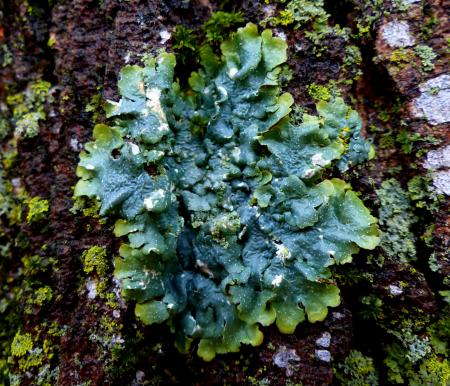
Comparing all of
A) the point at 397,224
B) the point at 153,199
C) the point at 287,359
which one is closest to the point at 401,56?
the point at 397,224

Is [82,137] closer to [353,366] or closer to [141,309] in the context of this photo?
[141,309]

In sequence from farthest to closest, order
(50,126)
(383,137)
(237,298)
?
(50,126), (383,137), (237,298)

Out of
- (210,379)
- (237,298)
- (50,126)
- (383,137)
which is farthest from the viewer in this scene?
(50,126)

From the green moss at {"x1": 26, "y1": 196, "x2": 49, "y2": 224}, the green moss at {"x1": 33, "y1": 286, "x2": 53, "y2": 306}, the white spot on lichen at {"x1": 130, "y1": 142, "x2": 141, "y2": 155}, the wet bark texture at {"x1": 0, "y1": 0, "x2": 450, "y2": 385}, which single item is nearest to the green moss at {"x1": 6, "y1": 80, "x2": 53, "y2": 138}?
the wet bark texture at {"x1": 0, "y1": 0, "x2": 450, "y2": 385}

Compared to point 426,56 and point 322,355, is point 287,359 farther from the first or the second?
point 426,56

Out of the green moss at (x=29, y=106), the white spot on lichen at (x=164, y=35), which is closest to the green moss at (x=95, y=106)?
the green moss at (x=29, y=106)

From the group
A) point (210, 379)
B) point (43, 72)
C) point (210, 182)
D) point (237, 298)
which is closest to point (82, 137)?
point (43, 72)

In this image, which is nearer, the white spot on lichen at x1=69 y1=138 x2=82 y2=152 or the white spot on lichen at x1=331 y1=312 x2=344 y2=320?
the white spot on lichen at x1=331 y1=312 x2=344 y2=320

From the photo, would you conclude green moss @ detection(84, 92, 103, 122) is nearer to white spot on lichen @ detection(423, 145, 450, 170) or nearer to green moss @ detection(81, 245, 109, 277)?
green moss @ detection(81, 245, 109, 277)

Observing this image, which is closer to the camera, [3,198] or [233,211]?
[233,211]
